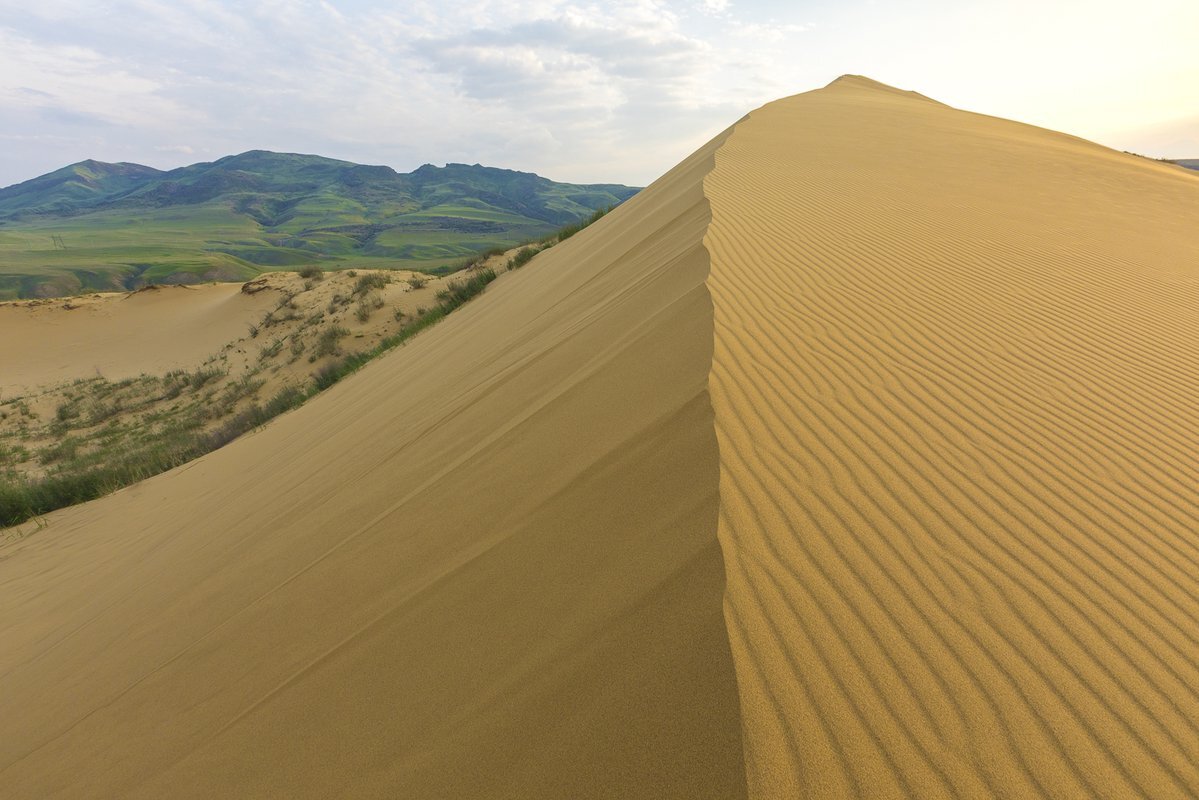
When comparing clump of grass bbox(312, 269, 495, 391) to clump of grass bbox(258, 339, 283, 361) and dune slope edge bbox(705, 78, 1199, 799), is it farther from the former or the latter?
dune slope edge bbox(705, 78, 1199, 799)

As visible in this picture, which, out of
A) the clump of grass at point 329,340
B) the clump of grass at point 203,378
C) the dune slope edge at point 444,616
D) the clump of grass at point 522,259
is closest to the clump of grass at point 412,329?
the clump of grass at point 522,259

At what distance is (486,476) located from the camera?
3061 mm

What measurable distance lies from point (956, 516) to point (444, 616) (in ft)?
6.42

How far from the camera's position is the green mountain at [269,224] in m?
53.9

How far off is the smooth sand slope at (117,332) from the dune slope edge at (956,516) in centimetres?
2086

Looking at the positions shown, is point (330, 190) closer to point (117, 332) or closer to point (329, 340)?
point (117, 332)

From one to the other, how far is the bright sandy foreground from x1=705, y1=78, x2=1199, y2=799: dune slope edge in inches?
0.5

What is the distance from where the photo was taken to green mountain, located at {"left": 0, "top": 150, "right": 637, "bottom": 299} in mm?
53938

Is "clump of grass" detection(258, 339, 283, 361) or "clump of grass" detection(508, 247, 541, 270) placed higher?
"clump of grass" detection(508, 247, 541, 270)

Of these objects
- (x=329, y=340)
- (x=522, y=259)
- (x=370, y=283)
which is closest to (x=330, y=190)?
(x=370, y=283)

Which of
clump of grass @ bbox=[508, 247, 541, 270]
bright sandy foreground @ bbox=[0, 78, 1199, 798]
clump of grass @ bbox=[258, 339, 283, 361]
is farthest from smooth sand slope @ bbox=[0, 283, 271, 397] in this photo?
bright sandy foreground @ bbox=[0, 78, 1199, 798]

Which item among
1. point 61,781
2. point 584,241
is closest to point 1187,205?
point 584,241

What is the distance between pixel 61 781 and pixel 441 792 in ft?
6.03

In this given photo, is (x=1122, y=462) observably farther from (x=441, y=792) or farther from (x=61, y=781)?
(x=61, y=781)
